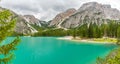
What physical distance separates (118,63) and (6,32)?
857cm

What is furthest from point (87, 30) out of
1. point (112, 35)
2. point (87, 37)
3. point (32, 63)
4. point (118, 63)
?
point (118, 63)

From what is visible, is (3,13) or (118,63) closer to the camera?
(3,13)

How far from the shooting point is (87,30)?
542 feet

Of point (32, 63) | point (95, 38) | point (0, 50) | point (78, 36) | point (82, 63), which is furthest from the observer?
point (78, 36)

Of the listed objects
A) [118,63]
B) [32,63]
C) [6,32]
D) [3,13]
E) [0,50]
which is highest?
[3,13]

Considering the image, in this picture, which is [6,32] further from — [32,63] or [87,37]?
[87,37]

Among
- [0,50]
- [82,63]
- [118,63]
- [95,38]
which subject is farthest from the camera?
[95,38]

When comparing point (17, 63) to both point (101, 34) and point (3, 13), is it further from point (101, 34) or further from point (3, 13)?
point (101, 34)

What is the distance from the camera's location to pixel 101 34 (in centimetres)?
16188

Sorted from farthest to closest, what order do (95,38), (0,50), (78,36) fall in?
(78,36), (95,38), (0,50)

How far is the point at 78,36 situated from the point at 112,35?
31.0 meters

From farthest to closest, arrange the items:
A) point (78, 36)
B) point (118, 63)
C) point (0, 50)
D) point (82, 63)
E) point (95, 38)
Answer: point (78, 36), point (95, 38), point (82, 63), point (118, 63), point (0, 50)

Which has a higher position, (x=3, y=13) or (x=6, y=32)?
(x=3, y=13)

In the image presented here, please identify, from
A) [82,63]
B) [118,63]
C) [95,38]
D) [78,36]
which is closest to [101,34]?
[95,38]
